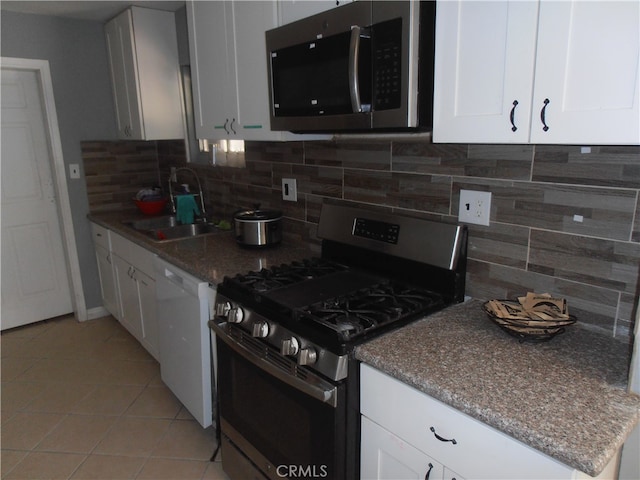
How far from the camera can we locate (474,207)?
1578 mm

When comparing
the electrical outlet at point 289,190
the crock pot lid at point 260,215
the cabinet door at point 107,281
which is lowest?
the cabinet door at point 107,281

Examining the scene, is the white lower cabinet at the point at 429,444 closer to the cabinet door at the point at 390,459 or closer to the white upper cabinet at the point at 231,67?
the cabinet door at the point at 390,459

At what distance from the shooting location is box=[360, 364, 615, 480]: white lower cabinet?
3.18 feet

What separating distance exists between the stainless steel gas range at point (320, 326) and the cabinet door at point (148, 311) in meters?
0.98

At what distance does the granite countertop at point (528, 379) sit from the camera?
90 cm

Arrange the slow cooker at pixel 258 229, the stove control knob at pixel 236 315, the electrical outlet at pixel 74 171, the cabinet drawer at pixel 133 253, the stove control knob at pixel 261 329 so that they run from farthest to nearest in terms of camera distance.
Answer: the electrical outlet at pixel 74 171
the cabinet drawer at pixel 133 253
the slow cooker at pixel 258 229
the stove control knob at pixel 236 315
the stove control knob at pixel 261 329

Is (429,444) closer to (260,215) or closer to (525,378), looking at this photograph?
(525,378)

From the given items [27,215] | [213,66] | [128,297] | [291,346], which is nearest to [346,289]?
[291,346]

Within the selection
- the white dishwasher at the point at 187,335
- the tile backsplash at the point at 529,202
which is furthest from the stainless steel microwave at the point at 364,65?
the white dishwasher at the point at 187,335

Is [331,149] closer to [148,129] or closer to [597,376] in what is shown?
[597,376]

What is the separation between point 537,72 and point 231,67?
1.48 meters

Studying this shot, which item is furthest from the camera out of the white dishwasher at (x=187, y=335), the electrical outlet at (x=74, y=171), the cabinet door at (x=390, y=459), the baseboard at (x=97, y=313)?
the baseboard at (x=97, y=313)

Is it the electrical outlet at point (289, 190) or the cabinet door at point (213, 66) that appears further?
the electrical outlet at point (289, 190)

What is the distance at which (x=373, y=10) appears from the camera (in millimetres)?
1358
